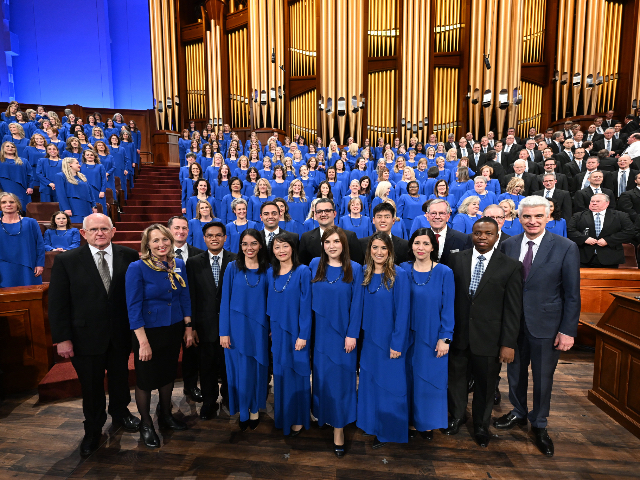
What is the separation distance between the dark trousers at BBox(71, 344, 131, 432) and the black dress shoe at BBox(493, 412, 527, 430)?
2.54 m

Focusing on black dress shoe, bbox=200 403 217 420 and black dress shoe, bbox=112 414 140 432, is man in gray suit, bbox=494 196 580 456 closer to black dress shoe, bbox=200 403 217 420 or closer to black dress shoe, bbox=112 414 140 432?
black dress shoe, bbox=200 403 217 420

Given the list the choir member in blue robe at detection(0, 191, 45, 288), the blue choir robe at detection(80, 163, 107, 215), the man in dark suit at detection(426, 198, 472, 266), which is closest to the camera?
the man in dark suit at detection(426, 198, 472, 266)

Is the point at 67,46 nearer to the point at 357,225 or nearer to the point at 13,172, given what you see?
the point at 13,172

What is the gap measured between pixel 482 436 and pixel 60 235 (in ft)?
15.7

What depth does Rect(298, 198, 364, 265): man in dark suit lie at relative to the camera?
299 centimetres

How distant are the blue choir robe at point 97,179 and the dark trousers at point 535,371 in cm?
585

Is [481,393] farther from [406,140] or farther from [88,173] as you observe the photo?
[406,140]

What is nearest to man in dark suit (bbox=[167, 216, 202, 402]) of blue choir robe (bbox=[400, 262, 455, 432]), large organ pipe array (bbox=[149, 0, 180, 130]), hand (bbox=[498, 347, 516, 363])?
blue choir robe (bbox=[400, 262, 455, 432])

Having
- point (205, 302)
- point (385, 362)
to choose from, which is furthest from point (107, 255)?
point (385, 362)

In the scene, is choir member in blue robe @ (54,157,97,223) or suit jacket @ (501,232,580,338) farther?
choir member in blue robe @ (54,157,97,223)

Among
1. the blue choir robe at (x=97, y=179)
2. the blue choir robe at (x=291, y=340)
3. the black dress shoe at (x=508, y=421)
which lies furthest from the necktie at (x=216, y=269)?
the blue choir robe at (x=97, y=179)

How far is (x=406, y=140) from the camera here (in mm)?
10625

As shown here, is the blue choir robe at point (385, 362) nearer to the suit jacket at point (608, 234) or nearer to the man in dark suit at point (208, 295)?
the man in dark suit at point (208, 295)

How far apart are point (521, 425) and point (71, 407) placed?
3.31m
